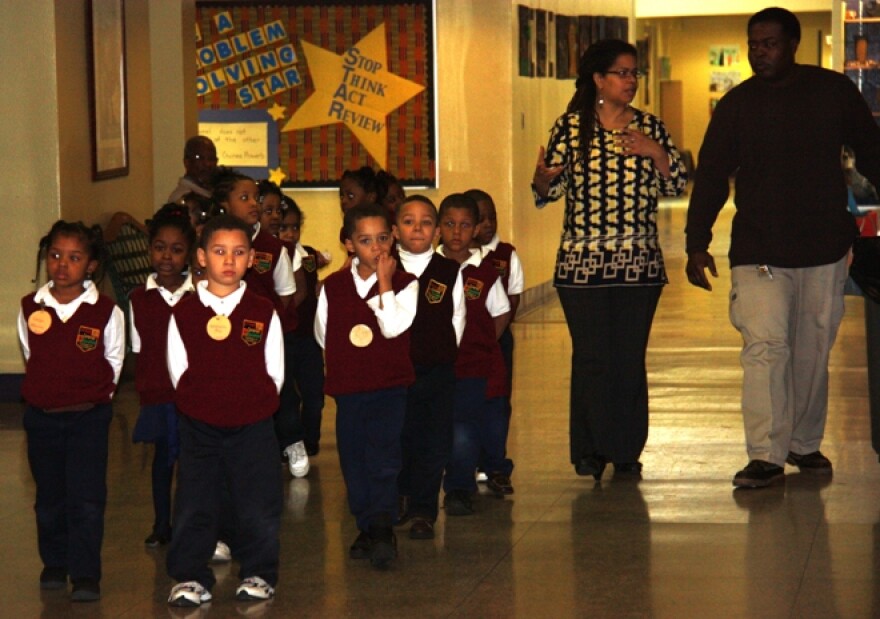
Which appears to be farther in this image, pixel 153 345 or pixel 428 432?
pixel 428 432

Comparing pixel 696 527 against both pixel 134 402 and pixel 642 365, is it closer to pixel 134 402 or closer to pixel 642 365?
pixel 642 365

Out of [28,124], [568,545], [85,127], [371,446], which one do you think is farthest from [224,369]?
[85,127]

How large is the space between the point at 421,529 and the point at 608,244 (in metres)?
→ 1.71

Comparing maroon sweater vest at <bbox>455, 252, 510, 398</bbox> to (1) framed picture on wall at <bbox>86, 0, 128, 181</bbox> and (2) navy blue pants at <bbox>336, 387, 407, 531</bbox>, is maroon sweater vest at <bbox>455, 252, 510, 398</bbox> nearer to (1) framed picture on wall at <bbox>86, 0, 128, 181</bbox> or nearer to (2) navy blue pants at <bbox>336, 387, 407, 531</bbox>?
(2) navy blue pants at <bbox>336, 387, 407, 531</bbox>

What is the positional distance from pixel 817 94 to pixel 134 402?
16.0 feet

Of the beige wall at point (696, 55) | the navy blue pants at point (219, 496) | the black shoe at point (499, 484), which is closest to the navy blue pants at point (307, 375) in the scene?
the black shoe at point (499, 484)

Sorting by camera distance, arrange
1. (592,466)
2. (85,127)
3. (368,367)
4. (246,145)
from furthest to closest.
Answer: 1. (246,145)
2. (85,127)
3. (592,466)
4. (368,367)

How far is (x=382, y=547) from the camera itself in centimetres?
583

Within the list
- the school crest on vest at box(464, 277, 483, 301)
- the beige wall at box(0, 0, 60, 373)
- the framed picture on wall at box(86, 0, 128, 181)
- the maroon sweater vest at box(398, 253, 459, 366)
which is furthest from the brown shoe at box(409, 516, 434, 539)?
the framed picture on wall at box(86, 0, 128, 181)

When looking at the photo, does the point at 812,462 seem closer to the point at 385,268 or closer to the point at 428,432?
the point at 428,432

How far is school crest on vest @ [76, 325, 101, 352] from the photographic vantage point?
18.5ft

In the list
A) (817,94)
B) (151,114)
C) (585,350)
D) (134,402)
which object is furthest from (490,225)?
(151,114)

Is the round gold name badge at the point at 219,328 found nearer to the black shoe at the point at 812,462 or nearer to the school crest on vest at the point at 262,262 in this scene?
the school crest on vest at the point at 262,262

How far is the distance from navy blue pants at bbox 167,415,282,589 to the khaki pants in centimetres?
248
